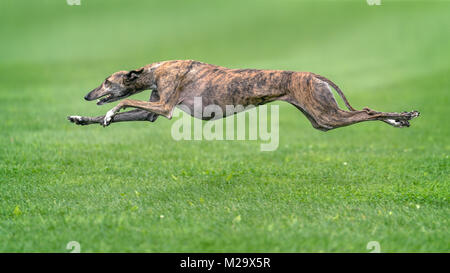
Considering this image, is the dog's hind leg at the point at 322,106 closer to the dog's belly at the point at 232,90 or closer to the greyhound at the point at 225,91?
the greyhound at the point at 225,91

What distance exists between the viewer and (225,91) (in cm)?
768

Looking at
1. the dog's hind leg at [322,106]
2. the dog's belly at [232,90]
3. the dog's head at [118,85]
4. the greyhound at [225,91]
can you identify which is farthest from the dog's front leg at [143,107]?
the dog's hind leg at [322,106]

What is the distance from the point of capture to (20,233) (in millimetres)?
6738

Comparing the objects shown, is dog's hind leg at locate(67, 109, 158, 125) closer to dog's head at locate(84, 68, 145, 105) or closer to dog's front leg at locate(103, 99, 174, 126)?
dog's head at locate(84, 68, 145, 105)

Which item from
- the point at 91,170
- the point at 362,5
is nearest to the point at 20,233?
the point at 91,170

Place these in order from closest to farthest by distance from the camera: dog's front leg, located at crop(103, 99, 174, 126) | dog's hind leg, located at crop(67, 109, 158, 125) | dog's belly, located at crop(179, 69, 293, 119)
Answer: dog's front leg, located at crop(103, 99, 174, 126)
dog's belly, located at crop(179, 69, 293, 119)
dog's hind leg, located at crop(67, 109, 158, 125)

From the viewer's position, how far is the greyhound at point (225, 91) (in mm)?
7395

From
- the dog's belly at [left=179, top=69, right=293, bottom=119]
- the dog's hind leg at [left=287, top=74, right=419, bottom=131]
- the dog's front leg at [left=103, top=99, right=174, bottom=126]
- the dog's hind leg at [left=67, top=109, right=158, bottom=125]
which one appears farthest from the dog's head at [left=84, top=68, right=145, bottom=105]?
the dog's hind leg at [left=287, top=74, right=419, bottom=131]

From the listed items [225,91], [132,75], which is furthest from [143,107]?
[225,91]

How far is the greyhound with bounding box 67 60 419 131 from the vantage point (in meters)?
7.39

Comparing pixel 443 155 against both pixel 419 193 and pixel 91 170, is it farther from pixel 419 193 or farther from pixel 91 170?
pixel 91 170

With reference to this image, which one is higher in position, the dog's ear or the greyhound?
the dog's ear

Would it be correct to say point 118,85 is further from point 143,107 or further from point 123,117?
point 143,107

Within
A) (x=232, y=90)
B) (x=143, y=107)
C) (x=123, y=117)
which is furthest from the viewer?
(x=123, y=117)
